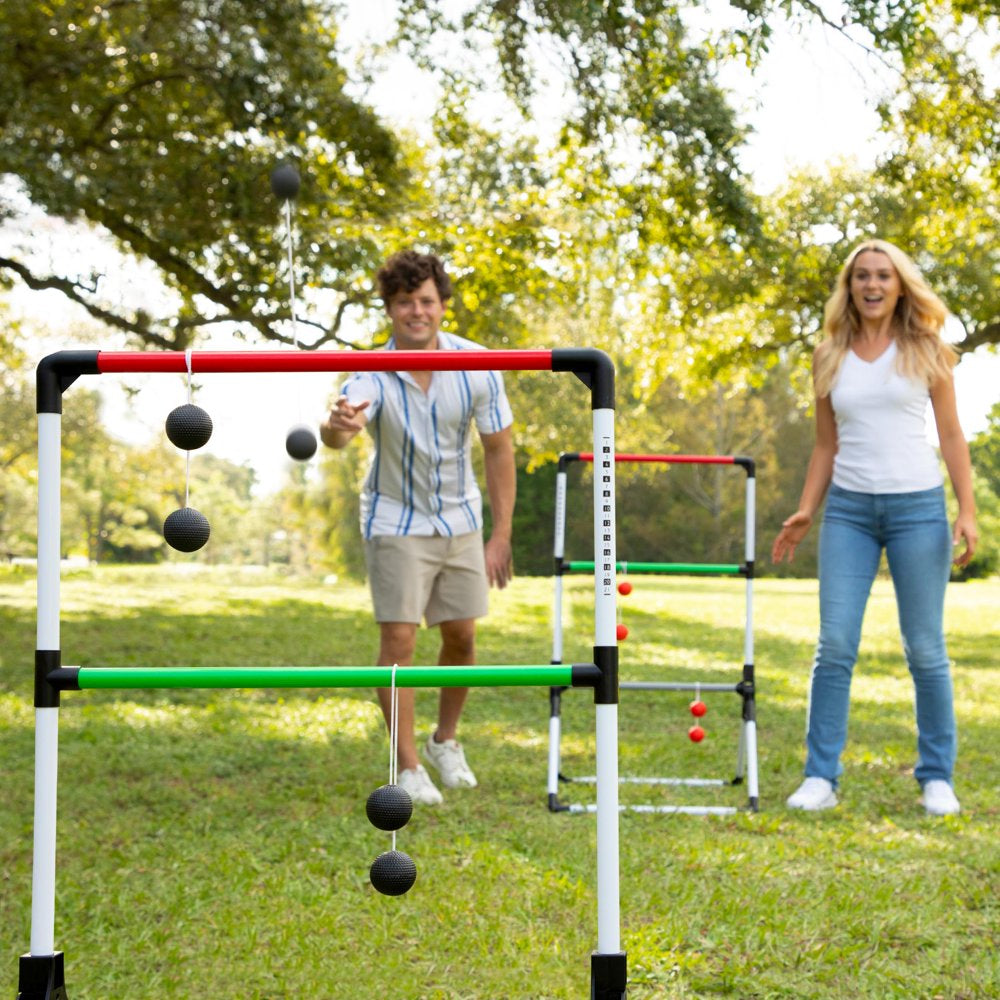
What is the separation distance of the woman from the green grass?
0.31m

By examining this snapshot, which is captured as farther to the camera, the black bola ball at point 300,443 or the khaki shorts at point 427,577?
the khaki shorts at point 427,577

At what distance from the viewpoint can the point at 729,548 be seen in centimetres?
3784

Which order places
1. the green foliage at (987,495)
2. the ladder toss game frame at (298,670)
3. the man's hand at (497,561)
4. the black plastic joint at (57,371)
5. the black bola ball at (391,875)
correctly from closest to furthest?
the black bola ball at (391,875), the ladder toss game frame at (298,670), the black plastic joint at (57,371), the man's hand at (497,561), the green foliage at (987,495)

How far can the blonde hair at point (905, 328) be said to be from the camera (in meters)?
4.12

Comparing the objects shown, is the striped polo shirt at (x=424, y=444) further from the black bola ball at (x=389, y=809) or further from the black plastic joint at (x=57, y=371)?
the black bola ball at (x=389, y=809)

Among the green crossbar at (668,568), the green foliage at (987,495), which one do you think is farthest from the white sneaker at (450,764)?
the green foliage at (987,495)

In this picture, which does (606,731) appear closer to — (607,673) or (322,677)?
(607,673)

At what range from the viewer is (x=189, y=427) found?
2209 millimetres

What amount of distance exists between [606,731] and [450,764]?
7.58 ft

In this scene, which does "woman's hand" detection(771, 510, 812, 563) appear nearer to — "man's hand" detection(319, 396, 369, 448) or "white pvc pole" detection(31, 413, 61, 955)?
"man's hand" detection(319, 396, 369, 448)

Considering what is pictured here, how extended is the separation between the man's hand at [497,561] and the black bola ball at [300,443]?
3.69ft

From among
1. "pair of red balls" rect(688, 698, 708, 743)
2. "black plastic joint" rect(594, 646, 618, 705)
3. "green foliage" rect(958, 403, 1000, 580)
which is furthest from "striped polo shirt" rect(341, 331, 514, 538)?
"green foliage" rect(958, 403, 1000, 580)

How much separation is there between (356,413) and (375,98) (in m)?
8.15

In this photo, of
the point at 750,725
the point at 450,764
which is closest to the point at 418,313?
the point at 450,764
